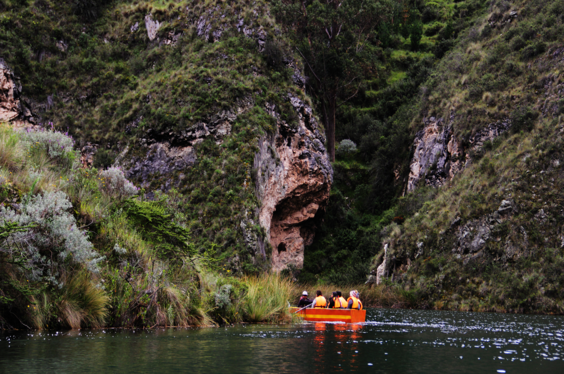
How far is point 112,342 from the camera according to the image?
918 centimetres

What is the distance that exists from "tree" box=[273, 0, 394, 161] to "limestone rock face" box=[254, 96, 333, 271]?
9.44m

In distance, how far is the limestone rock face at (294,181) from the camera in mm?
38344

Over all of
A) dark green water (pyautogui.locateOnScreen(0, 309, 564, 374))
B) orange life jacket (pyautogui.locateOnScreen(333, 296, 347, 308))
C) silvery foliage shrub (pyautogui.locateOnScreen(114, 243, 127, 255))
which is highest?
silvery foliage shrub (pyautogui.locateOnScreen(114, 243, 127, 255))

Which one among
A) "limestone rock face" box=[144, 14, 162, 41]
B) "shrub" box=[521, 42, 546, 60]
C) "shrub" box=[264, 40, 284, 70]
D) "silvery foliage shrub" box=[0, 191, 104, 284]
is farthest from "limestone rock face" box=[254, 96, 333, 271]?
"silvery foliage shrub" box=[0, 191, 104, 284]

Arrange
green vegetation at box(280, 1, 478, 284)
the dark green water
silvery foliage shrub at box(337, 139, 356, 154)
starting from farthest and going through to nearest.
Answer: silvery foliage shrub at box(337, 139, 356, 154), green vegetation at box(280, 1, 478, 284), the dark green water

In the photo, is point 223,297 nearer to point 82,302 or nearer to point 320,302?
point 82,302

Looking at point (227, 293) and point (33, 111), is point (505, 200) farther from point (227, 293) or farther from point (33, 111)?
point (33, 111)

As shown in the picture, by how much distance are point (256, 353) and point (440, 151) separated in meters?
37.1

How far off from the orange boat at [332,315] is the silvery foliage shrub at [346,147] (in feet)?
119

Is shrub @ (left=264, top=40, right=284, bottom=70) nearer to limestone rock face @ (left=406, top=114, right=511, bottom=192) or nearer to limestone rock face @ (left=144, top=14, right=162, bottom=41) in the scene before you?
limestone rock face @ (left=144, top=14, right=162, bottom=41)

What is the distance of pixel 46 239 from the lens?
10344mm

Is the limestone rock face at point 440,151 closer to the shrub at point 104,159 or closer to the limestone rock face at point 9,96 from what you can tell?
the shrub at point 104,159

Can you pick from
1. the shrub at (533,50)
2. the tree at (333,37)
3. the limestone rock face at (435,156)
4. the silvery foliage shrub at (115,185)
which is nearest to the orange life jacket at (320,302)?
the silvery foliage shrub at (115,185)

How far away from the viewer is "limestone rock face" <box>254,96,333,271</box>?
1510 inches
